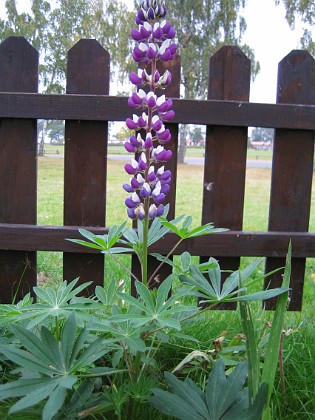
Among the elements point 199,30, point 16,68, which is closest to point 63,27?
point 199,30

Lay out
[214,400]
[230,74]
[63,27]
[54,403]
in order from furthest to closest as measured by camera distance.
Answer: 1. [63,27]
2. [230,74]
3. [214,400]
4. [54,403]

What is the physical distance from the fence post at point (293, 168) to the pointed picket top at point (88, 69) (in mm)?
908

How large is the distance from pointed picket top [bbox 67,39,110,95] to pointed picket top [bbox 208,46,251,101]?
0.55 meters

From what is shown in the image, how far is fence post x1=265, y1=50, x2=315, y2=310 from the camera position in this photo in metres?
2.56

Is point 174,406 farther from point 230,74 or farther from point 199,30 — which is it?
point 199,30

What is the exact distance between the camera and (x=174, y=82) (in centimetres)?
251

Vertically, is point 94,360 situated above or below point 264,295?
below

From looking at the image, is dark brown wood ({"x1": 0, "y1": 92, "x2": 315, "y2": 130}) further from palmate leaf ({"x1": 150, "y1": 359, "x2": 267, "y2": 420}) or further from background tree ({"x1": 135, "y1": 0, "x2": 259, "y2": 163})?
background tree ({"x1": 135, "y1": 0, "x2": 259, "y2": 163})

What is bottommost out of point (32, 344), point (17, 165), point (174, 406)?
point (174, 406)

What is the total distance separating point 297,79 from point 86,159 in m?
1.17

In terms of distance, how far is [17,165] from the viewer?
2.56 meters

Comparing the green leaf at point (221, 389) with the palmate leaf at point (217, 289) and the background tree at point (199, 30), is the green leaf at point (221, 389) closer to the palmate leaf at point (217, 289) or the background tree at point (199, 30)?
the palmate leaf at point (217, 289)

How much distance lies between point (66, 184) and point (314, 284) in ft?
6.09

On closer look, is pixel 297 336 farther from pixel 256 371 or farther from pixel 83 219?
pixel 83 219
